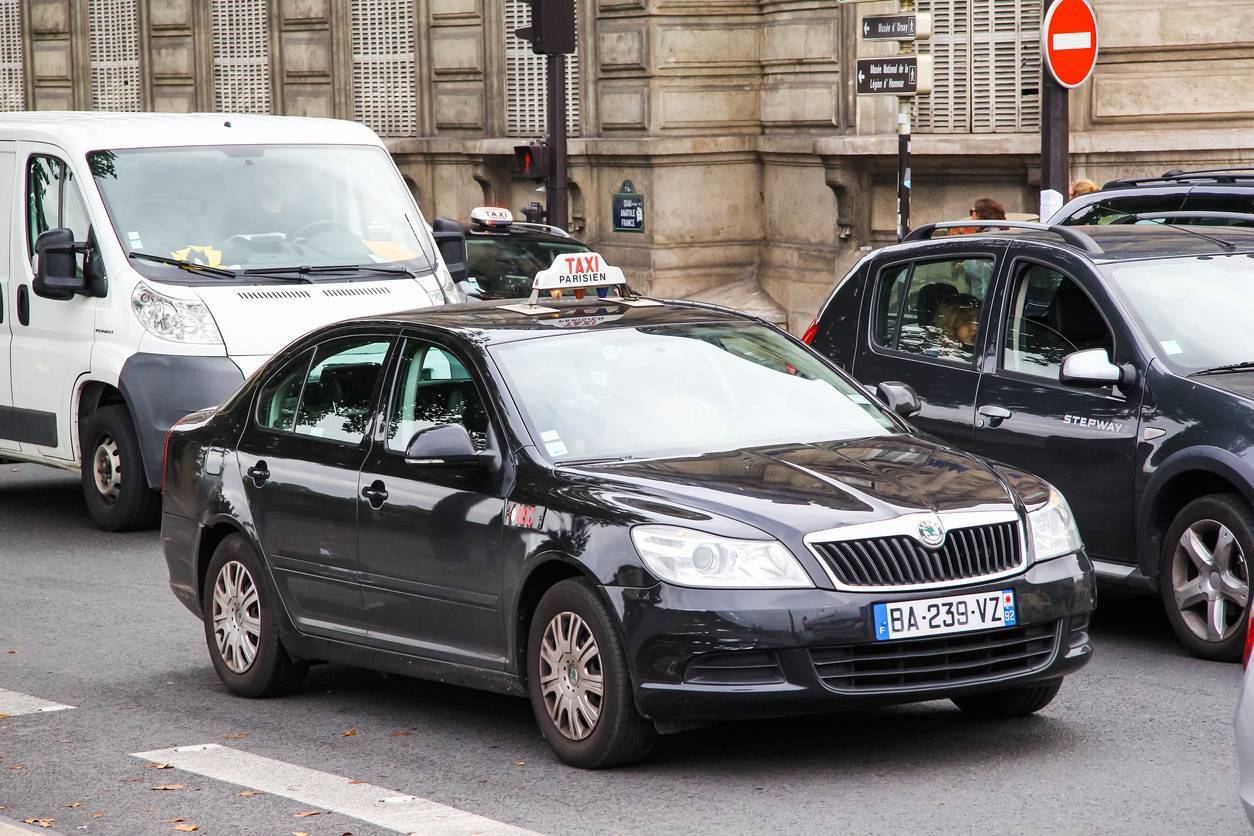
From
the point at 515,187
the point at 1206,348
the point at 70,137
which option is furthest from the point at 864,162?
the point at 1206,348

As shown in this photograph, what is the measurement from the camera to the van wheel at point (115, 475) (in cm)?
1200

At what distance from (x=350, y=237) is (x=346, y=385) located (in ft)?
16.8

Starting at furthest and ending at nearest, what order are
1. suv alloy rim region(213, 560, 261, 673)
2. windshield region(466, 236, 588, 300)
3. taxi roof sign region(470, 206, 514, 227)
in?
taxi roof sign region(470, 206, 514, 227), windshield region(466, 236, 588, 300), suv alloy rim region(213, 560, 261, 673)

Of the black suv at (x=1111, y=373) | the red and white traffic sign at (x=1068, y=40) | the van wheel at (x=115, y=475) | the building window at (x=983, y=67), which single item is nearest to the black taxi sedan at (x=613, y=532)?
the black suv at (x=1111, y=373)

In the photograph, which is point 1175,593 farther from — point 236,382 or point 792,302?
point 792,302

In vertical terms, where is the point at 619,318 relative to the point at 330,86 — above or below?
below

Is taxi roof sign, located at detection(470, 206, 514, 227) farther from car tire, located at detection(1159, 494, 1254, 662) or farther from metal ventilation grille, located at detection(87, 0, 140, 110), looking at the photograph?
metal ventilation grille, located at detection(87, 0, 140, 110)

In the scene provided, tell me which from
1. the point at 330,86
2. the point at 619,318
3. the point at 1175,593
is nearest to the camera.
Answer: the point at 619,318

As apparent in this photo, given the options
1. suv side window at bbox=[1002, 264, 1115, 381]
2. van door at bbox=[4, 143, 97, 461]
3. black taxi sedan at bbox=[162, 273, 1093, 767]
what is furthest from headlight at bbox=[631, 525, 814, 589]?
van door at bbox=[4, 143, 97, 461]

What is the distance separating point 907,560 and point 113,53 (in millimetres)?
31866

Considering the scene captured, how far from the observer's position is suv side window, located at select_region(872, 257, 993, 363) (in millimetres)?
9367

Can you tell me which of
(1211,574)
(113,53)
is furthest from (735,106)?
(1211,574)

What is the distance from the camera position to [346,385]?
305 inches

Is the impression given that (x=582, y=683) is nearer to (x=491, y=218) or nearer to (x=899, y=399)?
(x=899, y=399)
